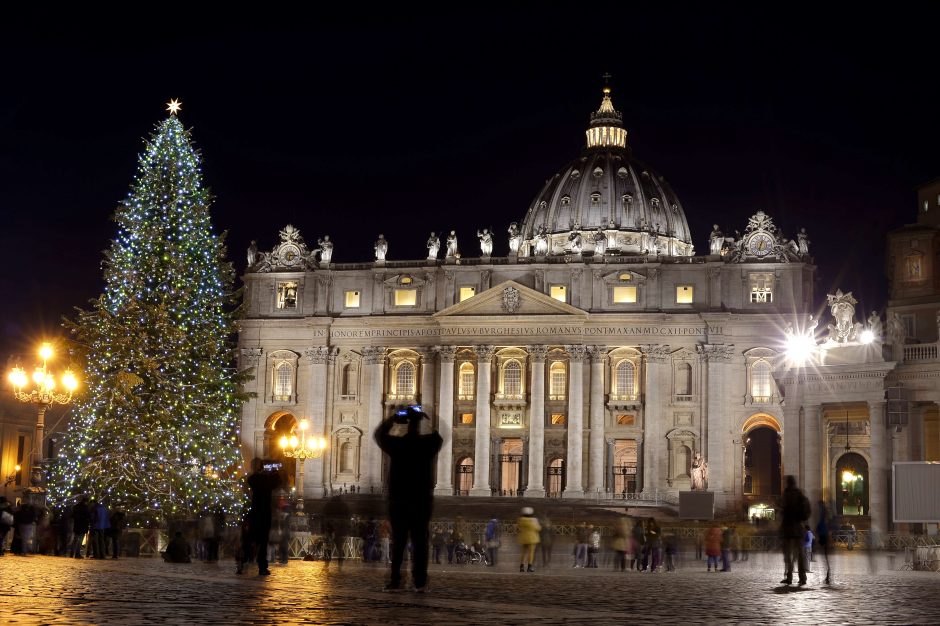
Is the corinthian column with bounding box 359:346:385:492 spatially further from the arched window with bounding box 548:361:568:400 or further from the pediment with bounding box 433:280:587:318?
the arched window with bounding box 548:361:568:400

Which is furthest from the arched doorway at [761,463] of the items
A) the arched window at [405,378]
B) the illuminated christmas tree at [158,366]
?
the illuminated christmas tree at [158,366]

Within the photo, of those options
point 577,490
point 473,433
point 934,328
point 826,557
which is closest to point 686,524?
point 934,328

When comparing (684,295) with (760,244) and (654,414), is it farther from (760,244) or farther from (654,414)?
(654,414)

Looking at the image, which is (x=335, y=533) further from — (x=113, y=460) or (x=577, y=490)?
(x=577, y=490)

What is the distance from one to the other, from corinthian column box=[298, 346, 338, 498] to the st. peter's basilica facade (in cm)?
9

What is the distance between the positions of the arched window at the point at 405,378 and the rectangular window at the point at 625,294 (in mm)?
12952

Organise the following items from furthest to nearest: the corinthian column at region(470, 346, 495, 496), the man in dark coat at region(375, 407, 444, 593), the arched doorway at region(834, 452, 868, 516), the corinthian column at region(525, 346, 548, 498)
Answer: the corinthian column at region(470, 346, 495, 496), the corinthian column at region(525, 346, 548, 498), the arched doorway at region(834, 452, 868, 516), the man in dark coat at region(375, 407, 444, 593)

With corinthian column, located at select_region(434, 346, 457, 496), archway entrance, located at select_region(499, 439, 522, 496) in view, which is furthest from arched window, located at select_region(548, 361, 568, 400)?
corinthian column, located at select_region(434, 346, 457, 496)

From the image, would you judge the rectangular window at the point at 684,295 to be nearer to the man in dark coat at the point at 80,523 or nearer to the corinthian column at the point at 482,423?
the corinthian column at the point at 482,423

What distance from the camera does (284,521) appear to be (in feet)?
97.9

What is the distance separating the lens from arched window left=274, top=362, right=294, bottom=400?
8856 cm

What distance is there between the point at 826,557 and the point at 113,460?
19.9 metres

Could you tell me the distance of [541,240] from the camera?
4589 inches

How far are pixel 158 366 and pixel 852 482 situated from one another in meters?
56.9
